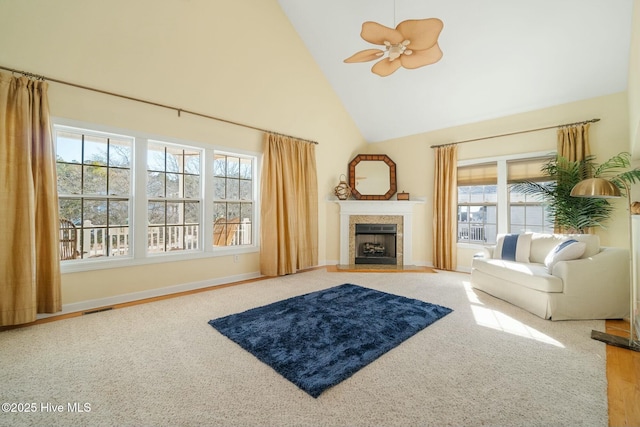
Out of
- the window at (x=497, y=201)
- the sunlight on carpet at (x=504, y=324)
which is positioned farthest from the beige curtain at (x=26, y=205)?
the window at (x=497, y=201)

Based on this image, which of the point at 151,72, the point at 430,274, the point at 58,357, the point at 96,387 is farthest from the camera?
the point at 430,274

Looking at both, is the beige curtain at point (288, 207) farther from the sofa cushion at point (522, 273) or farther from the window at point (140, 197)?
the sofa cushion at point (522, 273)

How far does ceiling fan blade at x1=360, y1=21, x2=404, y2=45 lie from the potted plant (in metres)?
3.15

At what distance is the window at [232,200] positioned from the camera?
14.0ft

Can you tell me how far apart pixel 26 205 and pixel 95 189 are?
705 mm

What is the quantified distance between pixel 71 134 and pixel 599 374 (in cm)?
537

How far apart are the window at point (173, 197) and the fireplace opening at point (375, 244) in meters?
3.20

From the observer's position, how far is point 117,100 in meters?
3.14

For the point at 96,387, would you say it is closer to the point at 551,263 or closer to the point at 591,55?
the point at 551,263

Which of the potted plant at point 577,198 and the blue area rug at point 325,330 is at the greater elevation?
the potted plant at point 577,198

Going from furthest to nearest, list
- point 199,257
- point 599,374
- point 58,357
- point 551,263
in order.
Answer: point 199,257, point 551,263, point 58,357, point 599,374

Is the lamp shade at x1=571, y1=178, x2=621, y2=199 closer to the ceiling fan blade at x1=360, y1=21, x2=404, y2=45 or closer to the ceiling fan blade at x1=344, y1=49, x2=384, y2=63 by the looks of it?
the ceiling fan blade at x1=360, y1=21, x2=404, y2=45

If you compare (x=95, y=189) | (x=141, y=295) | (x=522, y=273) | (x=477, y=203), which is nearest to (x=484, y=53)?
(x=477, y=203)

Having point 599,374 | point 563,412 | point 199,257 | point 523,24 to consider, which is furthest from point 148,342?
point 523,24
